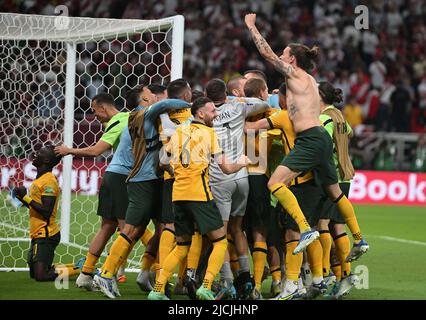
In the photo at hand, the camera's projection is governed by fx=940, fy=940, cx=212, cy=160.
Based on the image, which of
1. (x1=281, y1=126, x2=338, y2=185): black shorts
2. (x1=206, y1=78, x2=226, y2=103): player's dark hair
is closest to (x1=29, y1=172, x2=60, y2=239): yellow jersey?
(x1=206, y1=78, x2=226, y2=103): player's dark hair

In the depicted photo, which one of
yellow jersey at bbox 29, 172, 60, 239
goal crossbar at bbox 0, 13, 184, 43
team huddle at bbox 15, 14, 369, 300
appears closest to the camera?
team huddle at bbox 15, 14, 369, 300

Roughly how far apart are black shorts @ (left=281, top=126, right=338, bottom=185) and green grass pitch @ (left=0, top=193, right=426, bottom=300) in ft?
4.35

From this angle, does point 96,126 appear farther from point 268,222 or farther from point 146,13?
point 146,13

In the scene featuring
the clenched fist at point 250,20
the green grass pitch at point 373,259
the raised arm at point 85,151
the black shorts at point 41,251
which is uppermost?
the clenched fist at point 250,20

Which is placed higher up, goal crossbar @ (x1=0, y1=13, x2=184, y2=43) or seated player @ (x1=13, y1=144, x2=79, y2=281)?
goal crossbar @ (x1=0, y1=13, x2=184, y2=43)

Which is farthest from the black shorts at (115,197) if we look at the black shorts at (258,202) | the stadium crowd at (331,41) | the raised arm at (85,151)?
the stadium crowd at (331,41)

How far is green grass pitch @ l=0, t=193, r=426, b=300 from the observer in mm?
8750

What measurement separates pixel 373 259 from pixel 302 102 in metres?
4.24

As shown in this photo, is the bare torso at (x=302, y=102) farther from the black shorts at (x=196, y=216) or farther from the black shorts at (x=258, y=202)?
the black shorts at (x=196, y=216)

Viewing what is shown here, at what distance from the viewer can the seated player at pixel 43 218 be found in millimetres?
9391

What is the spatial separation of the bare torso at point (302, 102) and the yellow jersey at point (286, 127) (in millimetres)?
70

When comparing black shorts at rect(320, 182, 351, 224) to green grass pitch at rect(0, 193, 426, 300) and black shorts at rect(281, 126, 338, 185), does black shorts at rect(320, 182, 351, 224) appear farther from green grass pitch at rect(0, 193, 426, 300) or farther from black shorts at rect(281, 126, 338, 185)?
green grass pitch at rect(0, 193, 426, 300)

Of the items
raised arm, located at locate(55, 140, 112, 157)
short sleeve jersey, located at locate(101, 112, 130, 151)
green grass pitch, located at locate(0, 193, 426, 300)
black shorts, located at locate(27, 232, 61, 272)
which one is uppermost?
short sleeve jersey, located at locate(101, 112, 130, 151)

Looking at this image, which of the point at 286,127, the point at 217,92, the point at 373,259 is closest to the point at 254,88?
the point at 217,92
